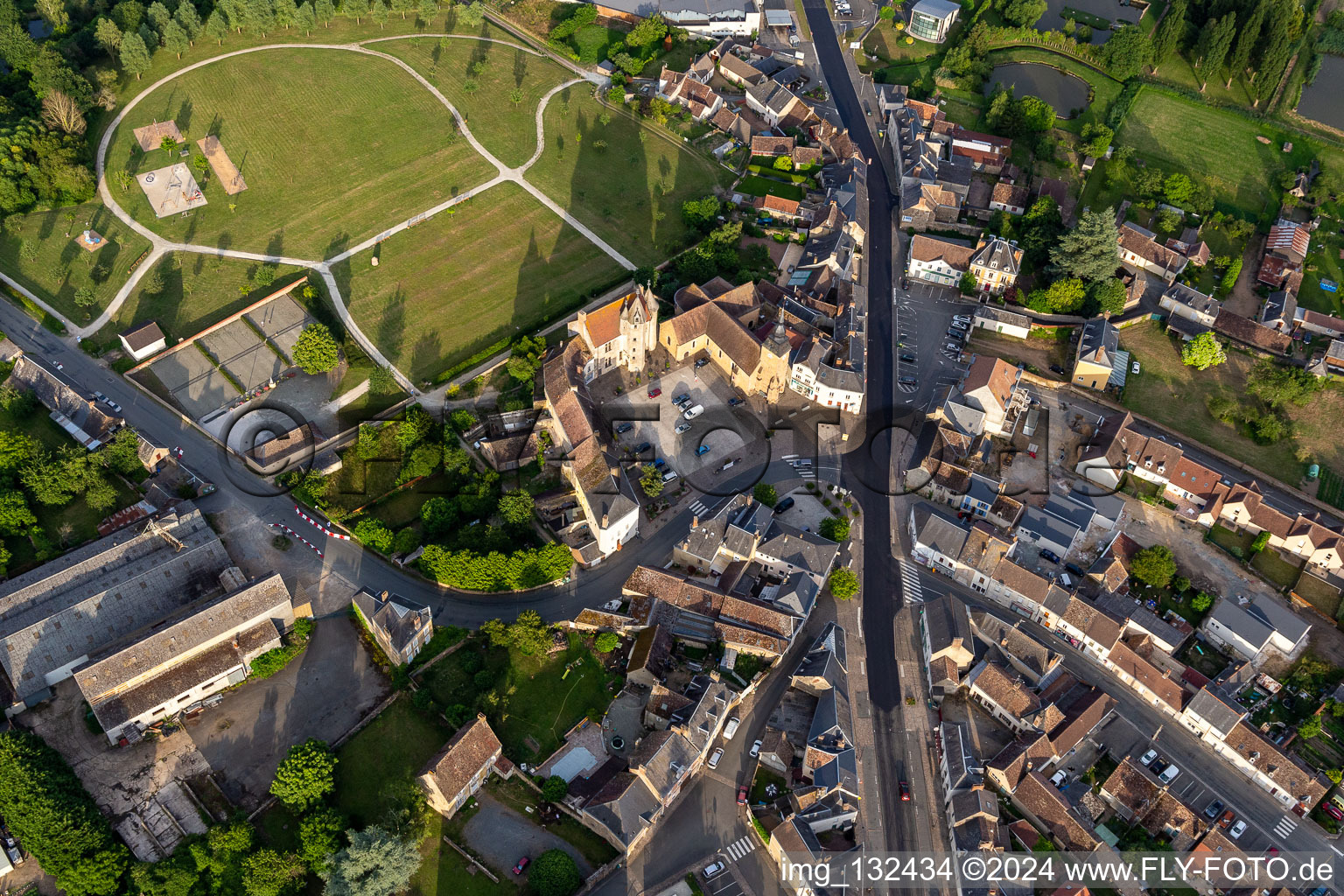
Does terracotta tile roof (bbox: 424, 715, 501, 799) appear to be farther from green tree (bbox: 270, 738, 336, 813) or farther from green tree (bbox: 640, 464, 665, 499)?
green tree (bbox: 640, 464, 665, 499)

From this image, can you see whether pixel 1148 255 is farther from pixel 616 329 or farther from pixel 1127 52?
pixel 616 329

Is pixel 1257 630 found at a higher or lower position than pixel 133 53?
lower

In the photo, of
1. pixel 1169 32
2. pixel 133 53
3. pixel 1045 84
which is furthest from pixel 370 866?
pixel 1169 32

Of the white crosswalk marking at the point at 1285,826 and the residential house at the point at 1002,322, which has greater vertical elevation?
the residential house at the point at 1002,322

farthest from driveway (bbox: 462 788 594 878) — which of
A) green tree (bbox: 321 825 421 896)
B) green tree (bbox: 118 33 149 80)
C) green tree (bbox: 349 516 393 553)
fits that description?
green tree (bbox: 118 33 149 80)

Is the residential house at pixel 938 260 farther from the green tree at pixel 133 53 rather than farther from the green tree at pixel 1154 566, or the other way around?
the green tree at pixel 133 53

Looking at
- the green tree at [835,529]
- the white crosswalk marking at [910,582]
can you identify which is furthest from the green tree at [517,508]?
the white crosswalk marking at [910,582]
